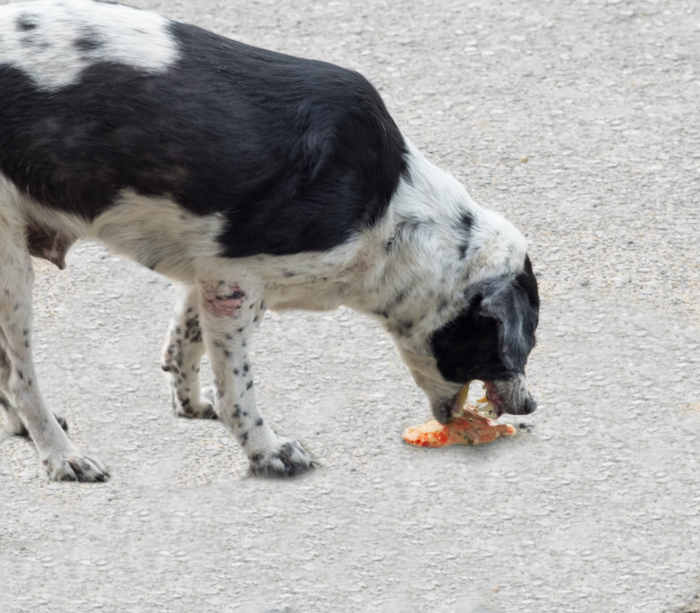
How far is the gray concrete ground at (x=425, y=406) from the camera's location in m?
5.50

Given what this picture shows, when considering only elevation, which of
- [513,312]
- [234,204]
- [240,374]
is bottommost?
[240,374]

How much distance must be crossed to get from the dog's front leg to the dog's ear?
791 mm

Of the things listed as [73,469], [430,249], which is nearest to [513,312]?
[430,249]

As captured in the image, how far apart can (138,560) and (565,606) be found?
1383 mm

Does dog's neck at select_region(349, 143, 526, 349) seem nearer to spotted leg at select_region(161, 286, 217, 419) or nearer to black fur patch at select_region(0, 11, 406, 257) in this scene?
black fur patch at select_region(0, 11, 406, 257)

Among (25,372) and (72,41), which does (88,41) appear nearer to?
(72,41)

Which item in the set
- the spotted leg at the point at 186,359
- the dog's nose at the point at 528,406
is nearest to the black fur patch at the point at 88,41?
the spotted leg at the point at 186,359

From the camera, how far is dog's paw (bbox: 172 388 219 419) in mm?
6418

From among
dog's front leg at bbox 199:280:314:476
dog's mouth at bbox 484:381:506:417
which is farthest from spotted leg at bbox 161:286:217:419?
dog's mouth at bbox 484:381:506:417

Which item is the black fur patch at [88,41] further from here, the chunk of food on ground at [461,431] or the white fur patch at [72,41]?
the chunk of food on ground at [461,431]

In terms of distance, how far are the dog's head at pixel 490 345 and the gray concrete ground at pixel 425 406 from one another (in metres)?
0.27

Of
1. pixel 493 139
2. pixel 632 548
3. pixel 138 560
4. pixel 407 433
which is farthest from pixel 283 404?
pixel 493 139

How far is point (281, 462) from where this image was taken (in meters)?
6.05

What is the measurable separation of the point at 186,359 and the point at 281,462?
0.56 m
